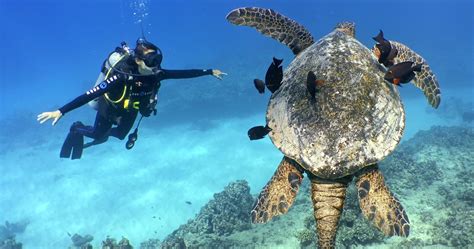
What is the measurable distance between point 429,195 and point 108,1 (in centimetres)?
13101

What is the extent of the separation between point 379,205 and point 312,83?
1615 millimetres

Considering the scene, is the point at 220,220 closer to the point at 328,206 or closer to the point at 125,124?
the point at 125,124

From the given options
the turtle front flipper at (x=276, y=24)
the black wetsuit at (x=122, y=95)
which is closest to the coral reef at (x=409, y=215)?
the black wetsuit at (x=122, y=95)

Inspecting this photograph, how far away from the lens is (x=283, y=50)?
124 feet

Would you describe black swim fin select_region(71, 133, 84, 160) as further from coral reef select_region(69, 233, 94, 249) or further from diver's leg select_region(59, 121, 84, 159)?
coral reef select_region(69, 233, 94, 249)

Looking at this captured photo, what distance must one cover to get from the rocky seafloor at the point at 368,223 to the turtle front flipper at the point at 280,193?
4060 mm

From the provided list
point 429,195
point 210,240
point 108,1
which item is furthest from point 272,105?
point 108,1

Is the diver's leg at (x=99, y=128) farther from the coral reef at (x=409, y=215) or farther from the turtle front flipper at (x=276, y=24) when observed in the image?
the turtle front flipper at (x=276, y=24)

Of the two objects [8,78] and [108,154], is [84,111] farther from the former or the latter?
[8,78]

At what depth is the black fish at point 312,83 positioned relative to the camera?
3461mm

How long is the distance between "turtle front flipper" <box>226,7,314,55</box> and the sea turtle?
1.36 meters

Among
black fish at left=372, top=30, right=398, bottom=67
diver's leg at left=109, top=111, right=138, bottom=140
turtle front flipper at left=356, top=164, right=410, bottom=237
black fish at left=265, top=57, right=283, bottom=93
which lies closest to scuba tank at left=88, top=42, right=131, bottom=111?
diver's leg at left=109, top=111, right=138, bottom=140

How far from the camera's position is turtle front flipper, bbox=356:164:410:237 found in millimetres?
3623

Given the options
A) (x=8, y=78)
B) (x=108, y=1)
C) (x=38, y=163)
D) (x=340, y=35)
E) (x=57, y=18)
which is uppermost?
(x=57, y=18)
